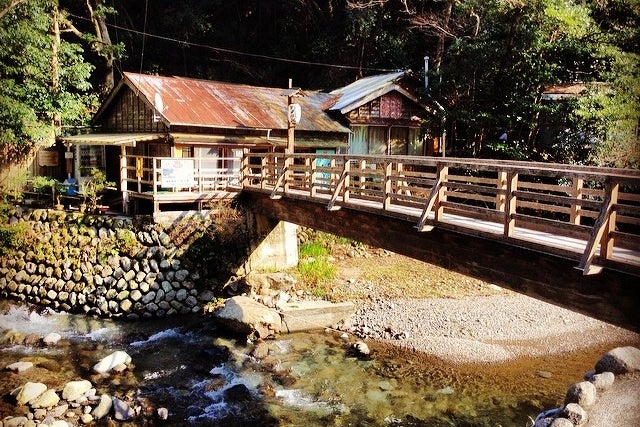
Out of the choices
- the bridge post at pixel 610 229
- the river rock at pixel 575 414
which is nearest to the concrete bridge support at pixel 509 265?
the bridge post at pixel 610 229

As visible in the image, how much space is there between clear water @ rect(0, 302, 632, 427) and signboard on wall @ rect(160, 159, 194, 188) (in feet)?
17.4

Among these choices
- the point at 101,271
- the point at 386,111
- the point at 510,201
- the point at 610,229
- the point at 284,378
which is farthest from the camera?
the point at 386,111

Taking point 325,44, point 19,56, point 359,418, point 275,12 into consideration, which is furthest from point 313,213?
A: point 275,12

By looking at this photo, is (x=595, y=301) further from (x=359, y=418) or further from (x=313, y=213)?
(x=313, y=213)

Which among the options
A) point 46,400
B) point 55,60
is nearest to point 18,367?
point 46,400

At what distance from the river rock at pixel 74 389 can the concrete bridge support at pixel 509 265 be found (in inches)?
296

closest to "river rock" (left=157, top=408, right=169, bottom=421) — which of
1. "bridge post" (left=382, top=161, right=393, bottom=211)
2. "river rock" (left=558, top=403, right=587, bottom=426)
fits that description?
"bridge post" (left=382, top=161, right=393, bottom=211)

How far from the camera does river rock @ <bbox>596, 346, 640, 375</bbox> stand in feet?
25.8

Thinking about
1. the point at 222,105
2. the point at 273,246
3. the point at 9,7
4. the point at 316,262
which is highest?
the point at 9,7

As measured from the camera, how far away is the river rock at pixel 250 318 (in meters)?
14.9

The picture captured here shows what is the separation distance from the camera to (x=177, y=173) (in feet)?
58.5

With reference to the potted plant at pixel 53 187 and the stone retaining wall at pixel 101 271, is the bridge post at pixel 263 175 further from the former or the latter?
the potted plant at pixel 53 187

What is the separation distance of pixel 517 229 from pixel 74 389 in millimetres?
10557

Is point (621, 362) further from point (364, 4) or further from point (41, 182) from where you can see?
point (364, 4)
